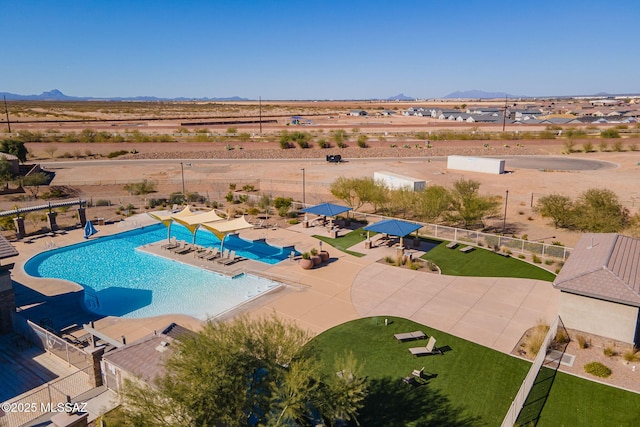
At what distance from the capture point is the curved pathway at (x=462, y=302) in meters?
19.9

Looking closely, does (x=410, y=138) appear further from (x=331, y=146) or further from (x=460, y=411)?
(x=460, y=411)

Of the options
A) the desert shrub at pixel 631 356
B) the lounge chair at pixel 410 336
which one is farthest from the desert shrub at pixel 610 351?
the lounge chair at pixel 410 336

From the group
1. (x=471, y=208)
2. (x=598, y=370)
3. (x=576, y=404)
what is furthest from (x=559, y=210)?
(x=576, y=404)

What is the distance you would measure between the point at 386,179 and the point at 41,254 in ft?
102

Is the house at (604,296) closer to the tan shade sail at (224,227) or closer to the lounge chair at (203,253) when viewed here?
the tan shade sail at (224,227)

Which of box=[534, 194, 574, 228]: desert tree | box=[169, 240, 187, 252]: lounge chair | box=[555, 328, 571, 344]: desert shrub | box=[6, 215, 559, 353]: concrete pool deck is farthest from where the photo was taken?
box=[534, 194, 574, 228]: desert tree

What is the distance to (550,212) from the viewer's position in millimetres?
35312

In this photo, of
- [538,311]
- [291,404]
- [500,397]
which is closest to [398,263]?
[538,311]

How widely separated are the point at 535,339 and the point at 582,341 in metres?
1.94

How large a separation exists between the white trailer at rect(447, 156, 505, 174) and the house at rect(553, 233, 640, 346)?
40.1 m

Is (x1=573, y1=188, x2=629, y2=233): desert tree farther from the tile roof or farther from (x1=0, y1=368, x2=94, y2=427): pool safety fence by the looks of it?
the tile roof

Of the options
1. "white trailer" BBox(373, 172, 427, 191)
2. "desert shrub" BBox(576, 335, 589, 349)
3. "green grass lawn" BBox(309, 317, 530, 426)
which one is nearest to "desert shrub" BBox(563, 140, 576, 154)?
"white trailer" BBox(373, 172, 427, 191)

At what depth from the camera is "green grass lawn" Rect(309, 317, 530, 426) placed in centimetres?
1444

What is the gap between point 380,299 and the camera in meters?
23.1
